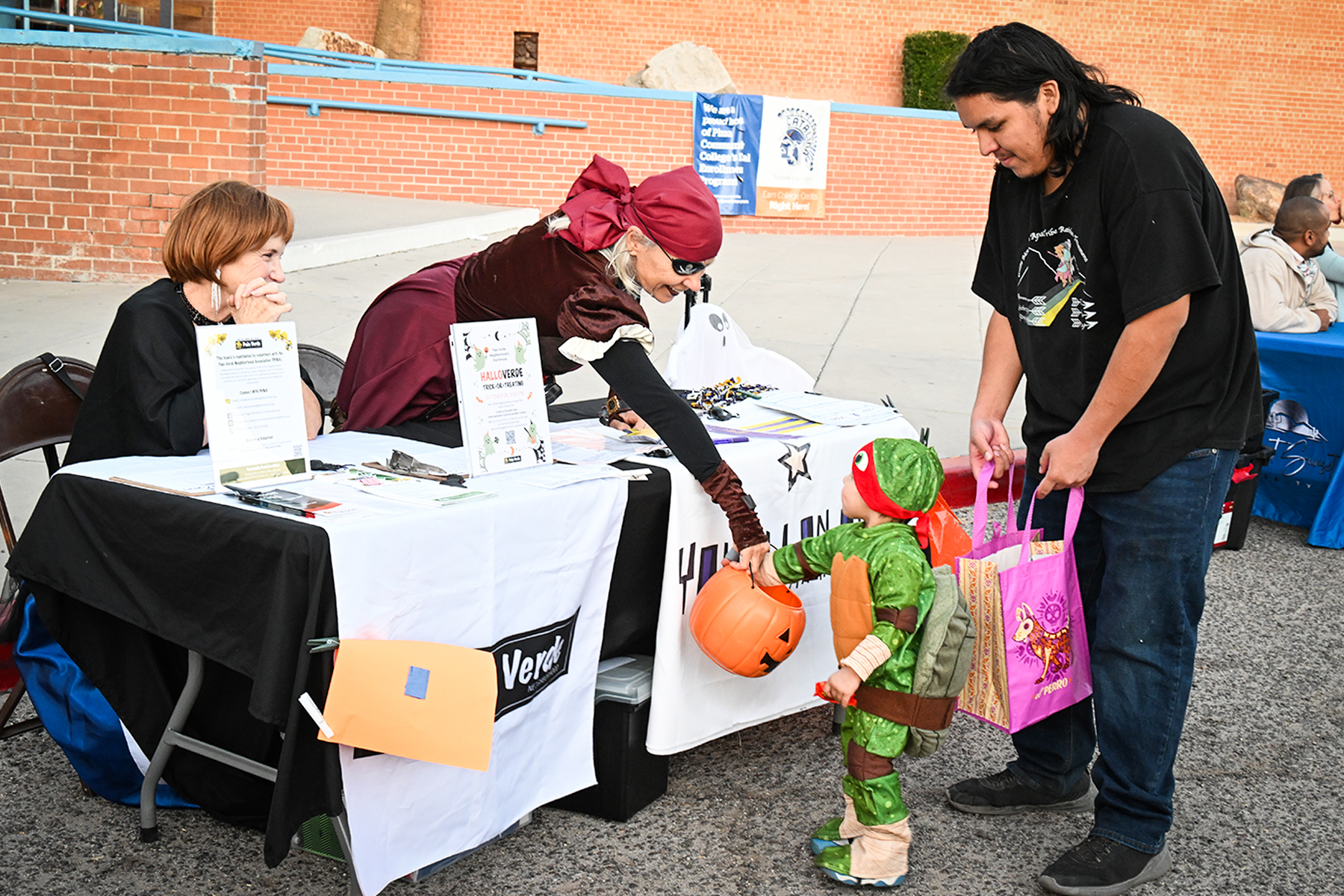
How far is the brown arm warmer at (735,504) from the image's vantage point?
2936 millimetres

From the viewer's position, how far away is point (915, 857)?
2.95 m

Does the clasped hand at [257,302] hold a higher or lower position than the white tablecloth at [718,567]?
higher

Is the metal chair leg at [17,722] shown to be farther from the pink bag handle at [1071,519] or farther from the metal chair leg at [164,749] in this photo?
the pink bag handle at [1071,519]

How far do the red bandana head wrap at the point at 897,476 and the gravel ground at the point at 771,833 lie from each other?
3.03 feet

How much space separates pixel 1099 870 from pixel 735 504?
1233 mm

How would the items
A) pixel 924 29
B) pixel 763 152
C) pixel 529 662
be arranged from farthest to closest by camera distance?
pixel 924 29, pixel 763 152, pixel 529 662

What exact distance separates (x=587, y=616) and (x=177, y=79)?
635 cm

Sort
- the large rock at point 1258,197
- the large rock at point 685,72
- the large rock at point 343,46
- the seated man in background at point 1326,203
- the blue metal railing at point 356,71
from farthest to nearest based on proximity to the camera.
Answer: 1. the large rock at point 1258,197
2. the large rock at point 343,46
3. the large rock at point 685,72
4. the blue metal railing at point 356,71
5. the seated man in background at point 1326,203

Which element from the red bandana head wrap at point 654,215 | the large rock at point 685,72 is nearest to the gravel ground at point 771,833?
the red bandana head wrap at point 654,215

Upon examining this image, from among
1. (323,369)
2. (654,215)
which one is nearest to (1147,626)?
(654,215)

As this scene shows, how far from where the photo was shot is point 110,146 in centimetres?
778

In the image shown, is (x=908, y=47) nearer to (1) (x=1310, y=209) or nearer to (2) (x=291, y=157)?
→ (2) (x=291, y=157)

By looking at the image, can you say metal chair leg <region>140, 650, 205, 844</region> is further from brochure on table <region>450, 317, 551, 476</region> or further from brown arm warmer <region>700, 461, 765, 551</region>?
brown arm warmer <region>700, 461, 765, 551</region>

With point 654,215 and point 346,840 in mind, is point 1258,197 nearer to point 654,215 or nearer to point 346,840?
point 654,215
